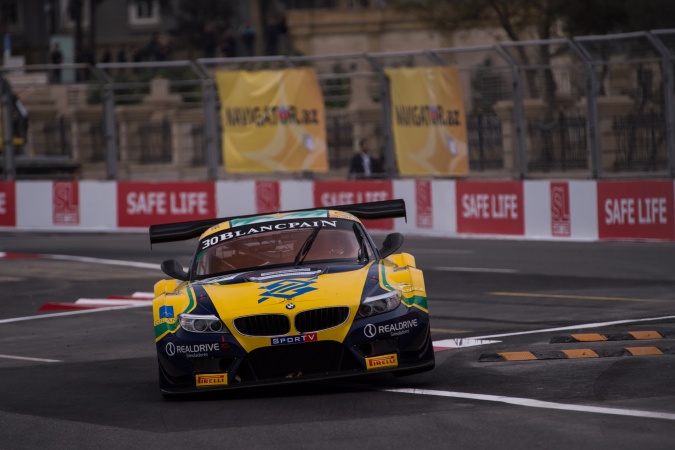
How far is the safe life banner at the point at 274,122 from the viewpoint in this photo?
27.7 meters

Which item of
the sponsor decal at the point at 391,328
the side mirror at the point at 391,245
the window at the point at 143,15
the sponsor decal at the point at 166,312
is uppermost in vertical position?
the window at the point at 143,15

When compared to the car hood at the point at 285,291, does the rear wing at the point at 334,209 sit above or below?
above

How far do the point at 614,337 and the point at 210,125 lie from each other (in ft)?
61.1

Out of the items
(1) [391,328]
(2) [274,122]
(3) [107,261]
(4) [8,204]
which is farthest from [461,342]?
(4) [8,204]

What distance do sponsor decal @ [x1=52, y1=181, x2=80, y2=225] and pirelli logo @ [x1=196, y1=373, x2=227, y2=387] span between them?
2116 centimetres

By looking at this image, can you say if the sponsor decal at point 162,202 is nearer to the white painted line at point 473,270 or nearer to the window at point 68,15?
the white painted line at point 473,270

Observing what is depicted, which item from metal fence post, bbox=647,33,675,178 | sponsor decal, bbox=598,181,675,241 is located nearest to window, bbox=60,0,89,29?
sponsor decal, bbox=598,181,675,241

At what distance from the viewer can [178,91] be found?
2919 cm

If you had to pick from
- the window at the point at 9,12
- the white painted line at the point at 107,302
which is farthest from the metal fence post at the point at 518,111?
the window at the point at 9,12

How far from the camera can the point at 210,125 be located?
1147 inches

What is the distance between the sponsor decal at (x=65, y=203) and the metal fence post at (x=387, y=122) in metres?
7.38

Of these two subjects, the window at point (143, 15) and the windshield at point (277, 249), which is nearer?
the windshield at point (277, 249)

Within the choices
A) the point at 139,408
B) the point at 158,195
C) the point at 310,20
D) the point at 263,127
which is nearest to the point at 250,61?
the point at 263,127

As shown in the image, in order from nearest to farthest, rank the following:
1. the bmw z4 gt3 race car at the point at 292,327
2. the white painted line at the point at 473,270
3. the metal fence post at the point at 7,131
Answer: the bmw z4 gt3 race car at the point at 292,327
the white painted line at the point at 473,270
the metal fence post at the point at 7,131
